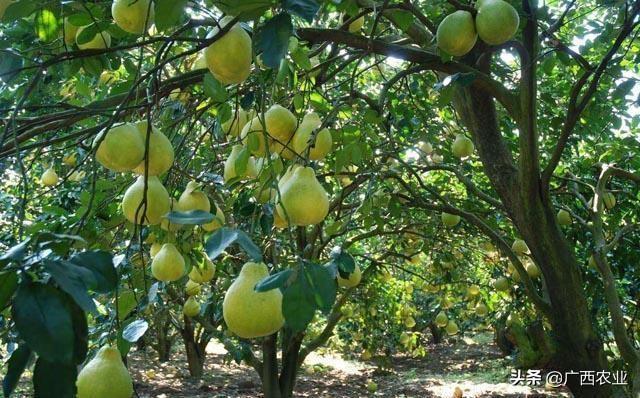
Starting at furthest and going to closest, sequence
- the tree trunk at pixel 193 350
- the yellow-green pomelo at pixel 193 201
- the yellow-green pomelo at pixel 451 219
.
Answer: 1. the tree trunk at pixel 193 350
2. the yellow-green pomelo at pixel 451 219
3. the yellow-green pomelo at pixel 193 201

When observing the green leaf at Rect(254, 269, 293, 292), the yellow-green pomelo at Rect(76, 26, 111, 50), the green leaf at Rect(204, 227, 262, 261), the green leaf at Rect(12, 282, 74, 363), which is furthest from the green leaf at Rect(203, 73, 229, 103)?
the green leaf at Rect(12, 282, 74, 363)

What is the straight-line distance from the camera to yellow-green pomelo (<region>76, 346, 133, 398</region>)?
1071mm

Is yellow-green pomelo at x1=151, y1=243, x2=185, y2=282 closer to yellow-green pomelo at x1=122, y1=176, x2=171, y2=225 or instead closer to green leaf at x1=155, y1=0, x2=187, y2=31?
yellow-green pomelo at x1=122, y1=176, x2=171, y2=225

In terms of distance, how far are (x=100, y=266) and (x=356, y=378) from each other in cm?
980

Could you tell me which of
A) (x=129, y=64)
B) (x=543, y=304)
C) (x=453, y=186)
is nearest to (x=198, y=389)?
(x=453, y=186)

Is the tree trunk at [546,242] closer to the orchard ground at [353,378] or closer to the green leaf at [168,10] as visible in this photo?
the green leaf at [168,10]

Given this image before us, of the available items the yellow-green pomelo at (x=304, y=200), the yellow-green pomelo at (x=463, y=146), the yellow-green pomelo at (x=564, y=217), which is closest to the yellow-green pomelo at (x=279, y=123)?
the yellow-green pomelo at (x=304, y=200)

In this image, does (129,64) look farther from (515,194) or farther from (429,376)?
(429,376)

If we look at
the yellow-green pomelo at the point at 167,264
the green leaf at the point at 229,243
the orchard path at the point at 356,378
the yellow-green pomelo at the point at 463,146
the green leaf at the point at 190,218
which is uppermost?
the yellow-green pomelo at the point at 463,146

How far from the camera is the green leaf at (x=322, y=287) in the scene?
0.76 meters

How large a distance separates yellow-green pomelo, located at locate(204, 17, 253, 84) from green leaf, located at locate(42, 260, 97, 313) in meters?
0.59

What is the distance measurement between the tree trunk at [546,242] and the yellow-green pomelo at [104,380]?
2351 mm

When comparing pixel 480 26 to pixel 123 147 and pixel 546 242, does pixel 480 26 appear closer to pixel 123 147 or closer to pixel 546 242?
pixel 123 147

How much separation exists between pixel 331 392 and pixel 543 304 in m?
5.97
